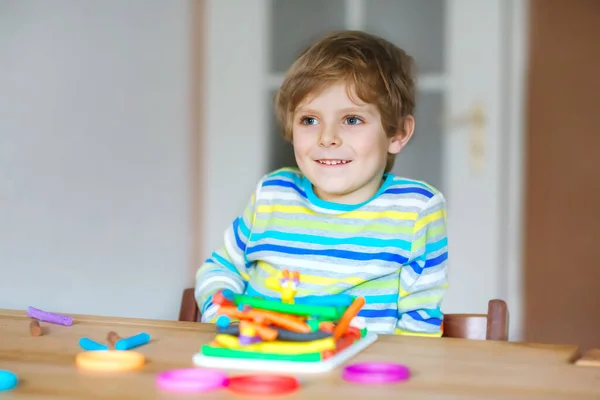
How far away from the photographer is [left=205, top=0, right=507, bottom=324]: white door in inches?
99.9

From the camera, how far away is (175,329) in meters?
0.99

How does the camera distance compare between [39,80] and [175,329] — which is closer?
[175,329]

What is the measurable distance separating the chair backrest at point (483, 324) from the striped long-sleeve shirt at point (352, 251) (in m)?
0.02

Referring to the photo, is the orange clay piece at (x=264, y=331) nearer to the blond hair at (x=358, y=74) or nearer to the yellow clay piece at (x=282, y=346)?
the yellow clay piece at (x=282, y=346)

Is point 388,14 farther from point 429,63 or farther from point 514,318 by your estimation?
point 514,318

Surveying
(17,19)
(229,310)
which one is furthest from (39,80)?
(229,310)

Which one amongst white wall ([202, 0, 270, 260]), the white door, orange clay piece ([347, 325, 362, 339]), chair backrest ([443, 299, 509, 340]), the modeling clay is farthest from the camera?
white wall ([202, 0, 270, 260])

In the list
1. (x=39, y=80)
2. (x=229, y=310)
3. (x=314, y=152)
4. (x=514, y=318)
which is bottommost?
(x=514, y=318)

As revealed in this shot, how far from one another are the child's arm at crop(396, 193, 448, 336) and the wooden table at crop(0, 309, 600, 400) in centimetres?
27

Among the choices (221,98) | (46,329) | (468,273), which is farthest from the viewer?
(221,98)

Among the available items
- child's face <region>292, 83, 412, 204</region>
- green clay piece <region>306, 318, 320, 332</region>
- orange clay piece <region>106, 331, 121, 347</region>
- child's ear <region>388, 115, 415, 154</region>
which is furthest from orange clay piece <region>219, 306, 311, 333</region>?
child's ear <region>388, 115, 415, 154</region>

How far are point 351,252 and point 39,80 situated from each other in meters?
1.49

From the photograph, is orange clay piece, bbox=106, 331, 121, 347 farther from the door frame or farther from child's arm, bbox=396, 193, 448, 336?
the door frame

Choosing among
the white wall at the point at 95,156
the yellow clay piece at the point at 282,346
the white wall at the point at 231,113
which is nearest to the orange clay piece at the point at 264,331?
the yellow clay piece at the point at 282,346
